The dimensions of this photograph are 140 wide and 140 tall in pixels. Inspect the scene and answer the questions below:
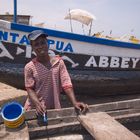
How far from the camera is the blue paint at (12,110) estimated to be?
2758 millimetres

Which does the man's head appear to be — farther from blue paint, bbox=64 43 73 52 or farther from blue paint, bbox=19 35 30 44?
blue paint, bbox=64 43 73 52

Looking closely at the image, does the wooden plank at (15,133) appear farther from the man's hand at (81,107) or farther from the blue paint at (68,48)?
the blue paint at (68,48)

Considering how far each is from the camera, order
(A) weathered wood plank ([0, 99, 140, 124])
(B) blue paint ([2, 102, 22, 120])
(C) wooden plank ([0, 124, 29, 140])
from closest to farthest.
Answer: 1. (C) wooden plank ([0, 124, 29, 140])
2. (B) blue paint ([2, 102, 22, 120])
3. (A) weathered wood plank ([0, 99, 140, 124])

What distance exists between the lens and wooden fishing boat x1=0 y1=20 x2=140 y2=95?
5.68m

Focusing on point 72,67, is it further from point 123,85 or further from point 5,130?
point 5,130

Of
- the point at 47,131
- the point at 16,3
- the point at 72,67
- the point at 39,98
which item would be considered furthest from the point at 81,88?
the point at 47,131

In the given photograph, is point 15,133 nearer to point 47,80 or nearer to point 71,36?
point 47,80

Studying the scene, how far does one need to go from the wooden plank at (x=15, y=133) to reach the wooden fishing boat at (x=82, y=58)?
3.15m

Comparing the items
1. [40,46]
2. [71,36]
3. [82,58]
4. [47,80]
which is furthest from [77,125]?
[82,58]

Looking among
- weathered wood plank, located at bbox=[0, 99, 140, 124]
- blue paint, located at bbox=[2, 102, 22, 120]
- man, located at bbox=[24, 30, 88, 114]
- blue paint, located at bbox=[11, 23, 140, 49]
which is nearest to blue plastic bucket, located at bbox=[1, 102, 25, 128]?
blue paint, located at bbox=[2, 102, 22, 120]

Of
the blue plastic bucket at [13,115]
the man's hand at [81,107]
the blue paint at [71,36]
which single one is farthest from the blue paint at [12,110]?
the blue paint at [71,36]

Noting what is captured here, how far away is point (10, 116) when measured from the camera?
2.78 m

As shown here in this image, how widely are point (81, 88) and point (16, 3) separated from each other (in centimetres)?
221

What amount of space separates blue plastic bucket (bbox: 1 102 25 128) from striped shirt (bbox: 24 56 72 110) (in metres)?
0.34
